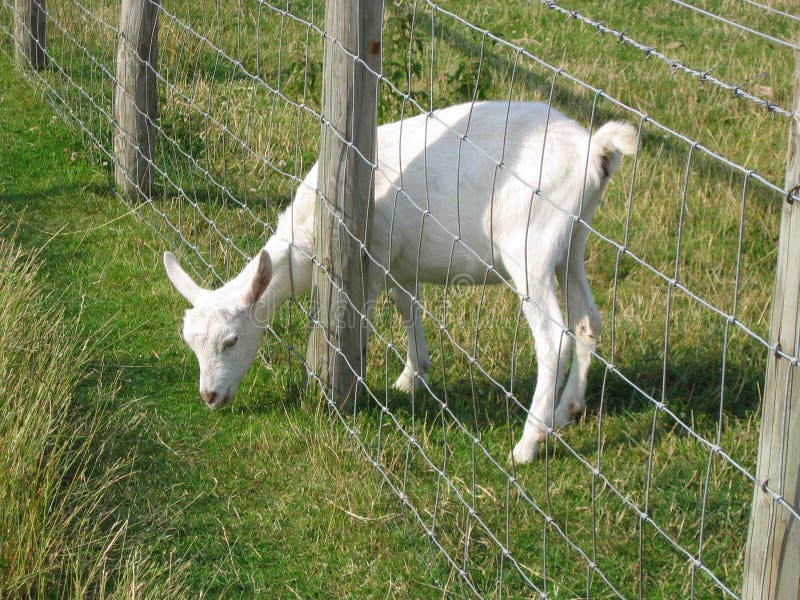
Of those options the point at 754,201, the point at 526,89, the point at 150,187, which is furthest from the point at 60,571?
the point at 526,89

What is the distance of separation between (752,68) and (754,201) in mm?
2274

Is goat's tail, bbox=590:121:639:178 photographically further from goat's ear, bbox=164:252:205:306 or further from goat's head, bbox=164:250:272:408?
goat's ear, bbox=164:252:205:306

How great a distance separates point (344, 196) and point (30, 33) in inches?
217

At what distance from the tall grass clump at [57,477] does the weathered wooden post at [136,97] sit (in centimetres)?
198

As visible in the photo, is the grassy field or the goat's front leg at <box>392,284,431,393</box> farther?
the goat's front leg at <box>392,284,431,393</box>

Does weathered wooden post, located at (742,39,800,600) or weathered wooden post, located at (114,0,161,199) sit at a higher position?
weathered wooden post, located at (742,39,800,600)

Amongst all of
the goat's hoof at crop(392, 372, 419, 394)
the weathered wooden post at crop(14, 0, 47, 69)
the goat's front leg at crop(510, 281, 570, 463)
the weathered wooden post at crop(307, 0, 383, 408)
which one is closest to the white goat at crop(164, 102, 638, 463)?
the goat's front leg at crop(510, 281, 570, 463)

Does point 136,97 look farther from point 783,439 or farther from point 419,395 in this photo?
point 783,439

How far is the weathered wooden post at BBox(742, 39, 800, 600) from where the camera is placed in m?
1.97

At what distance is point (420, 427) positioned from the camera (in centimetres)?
446

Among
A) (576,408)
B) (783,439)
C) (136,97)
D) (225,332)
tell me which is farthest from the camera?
(136,97)

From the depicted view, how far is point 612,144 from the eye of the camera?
4129mm

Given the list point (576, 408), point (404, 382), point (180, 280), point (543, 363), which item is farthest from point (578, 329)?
point (180, 280)

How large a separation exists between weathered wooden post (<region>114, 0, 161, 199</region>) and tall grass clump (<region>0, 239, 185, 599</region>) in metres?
1.98
